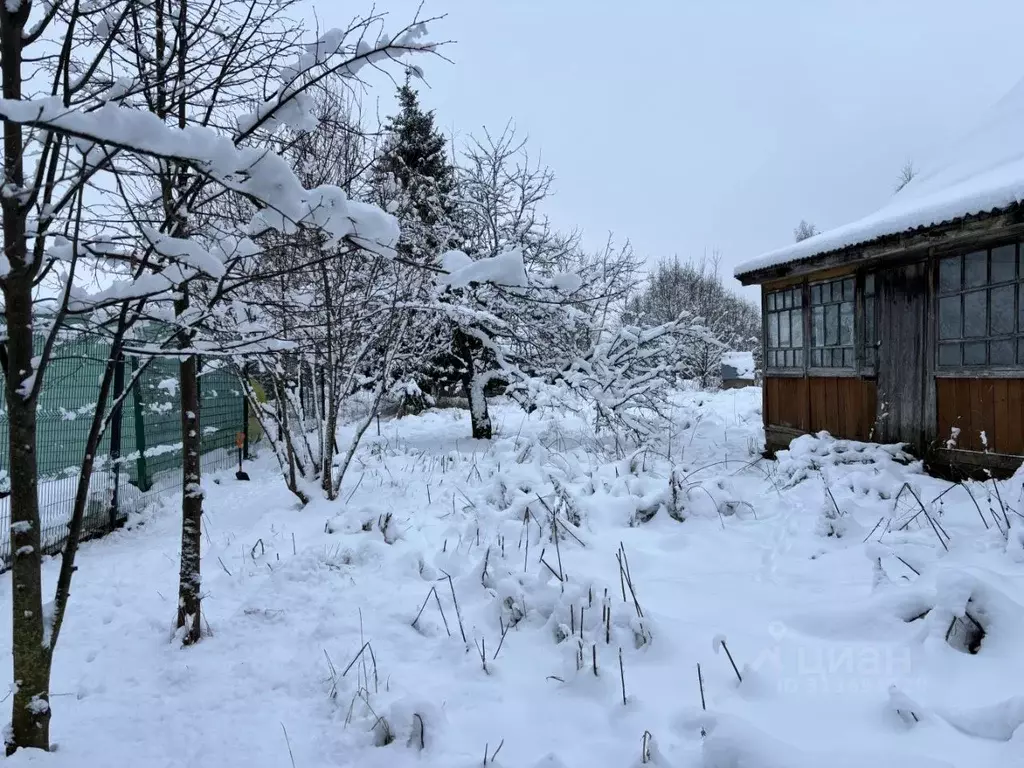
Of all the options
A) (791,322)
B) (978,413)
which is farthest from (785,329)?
(978,413)

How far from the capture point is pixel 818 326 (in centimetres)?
778

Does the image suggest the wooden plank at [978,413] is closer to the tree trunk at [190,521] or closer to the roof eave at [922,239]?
the roof eave at [922,239]

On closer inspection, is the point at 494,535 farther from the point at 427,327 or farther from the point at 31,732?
the point at 427,327

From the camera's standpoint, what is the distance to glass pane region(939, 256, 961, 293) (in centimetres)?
590

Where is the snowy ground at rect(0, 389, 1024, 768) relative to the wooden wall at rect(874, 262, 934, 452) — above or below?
below

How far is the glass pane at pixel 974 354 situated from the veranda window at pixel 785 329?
2297mm

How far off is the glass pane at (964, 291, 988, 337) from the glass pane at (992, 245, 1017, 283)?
204 millimetres

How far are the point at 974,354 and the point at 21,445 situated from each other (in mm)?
7152

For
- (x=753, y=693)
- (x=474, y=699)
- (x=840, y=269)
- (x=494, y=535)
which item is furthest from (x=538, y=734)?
(x=840, y=269)

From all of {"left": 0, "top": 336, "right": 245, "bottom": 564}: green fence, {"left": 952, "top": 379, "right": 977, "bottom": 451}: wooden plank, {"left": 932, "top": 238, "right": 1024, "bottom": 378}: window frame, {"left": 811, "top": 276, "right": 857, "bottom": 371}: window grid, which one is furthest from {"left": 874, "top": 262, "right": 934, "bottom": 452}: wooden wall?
{"left": 0, "top": 336, "right": 245, "bottom": 564}: green fence

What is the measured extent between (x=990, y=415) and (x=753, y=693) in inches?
190

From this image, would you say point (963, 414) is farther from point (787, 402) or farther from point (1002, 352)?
point (787, 402)

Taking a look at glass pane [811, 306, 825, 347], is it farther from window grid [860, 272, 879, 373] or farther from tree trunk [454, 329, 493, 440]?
tree trunk [454, 329, 493, 440]

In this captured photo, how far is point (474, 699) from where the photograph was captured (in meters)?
2.46
